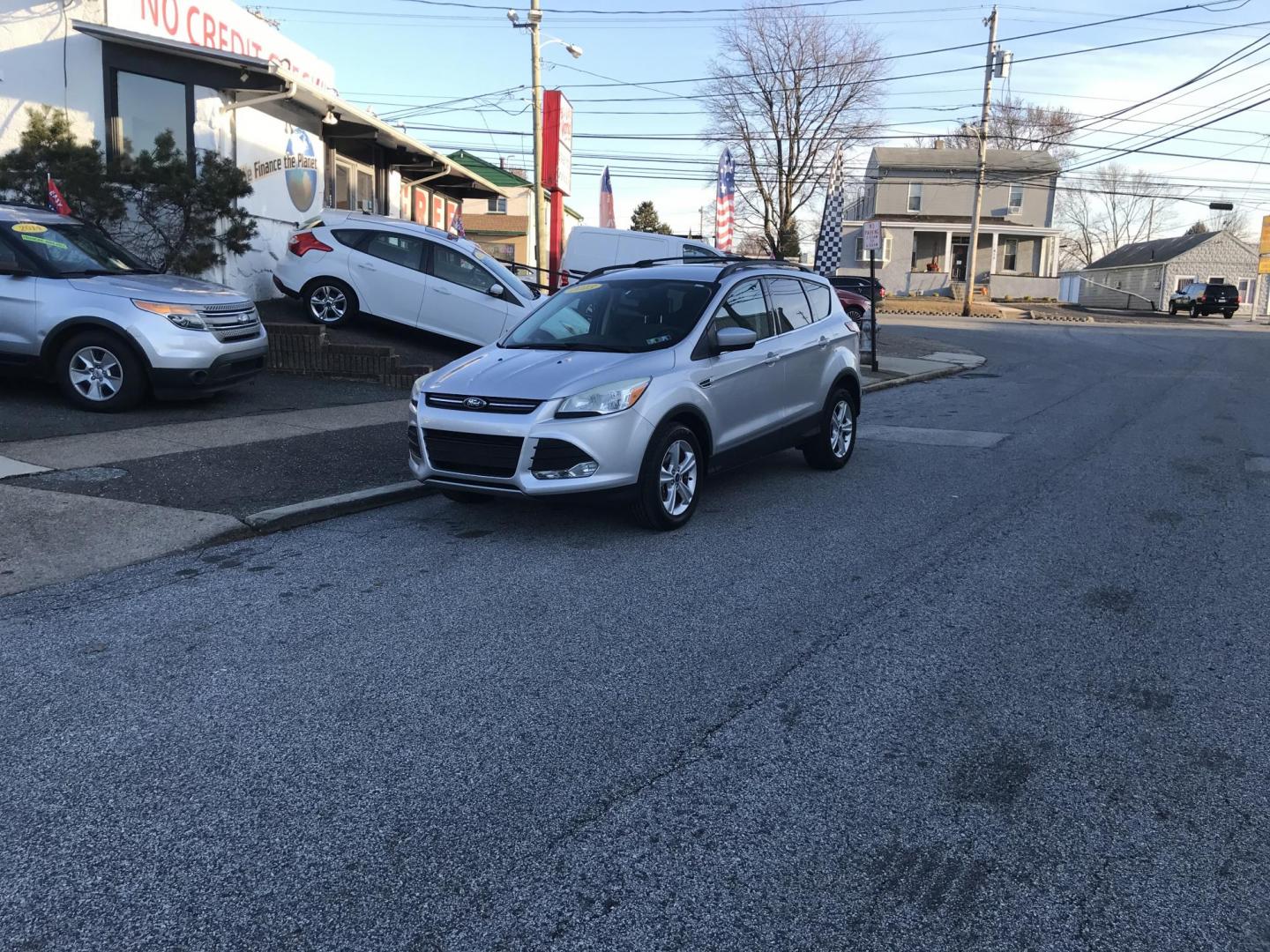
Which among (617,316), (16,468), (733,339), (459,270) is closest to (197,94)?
(459,270)

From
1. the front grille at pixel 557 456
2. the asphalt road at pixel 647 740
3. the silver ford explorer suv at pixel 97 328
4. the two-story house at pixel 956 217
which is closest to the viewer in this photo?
the asphalt road at pixel 647 740

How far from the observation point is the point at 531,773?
3.62m

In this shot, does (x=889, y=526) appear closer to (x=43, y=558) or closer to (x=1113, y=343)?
(x=43, y=558)

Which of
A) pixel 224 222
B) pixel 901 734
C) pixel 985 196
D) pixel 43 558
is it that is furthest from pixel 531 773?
pixel 985 196

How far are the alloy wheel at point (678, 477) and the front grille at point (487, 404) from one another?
0.97m

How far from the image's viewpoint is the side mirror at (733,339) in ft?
23.7

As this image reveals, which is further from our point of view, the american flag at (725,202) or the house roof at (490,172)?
the house roof at (490,172)

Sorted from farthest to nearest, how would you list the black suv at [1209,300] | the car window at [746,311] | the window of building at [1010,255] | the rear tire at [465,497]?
the window of building at [1010,255] < the black suv at [1209,300] < the car window at [746,311] < the rear tire at [465,497]

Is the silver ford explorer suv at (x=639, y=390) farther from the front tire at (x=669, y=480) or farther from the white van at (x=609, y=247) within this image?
the white van at (x=609, y=247)

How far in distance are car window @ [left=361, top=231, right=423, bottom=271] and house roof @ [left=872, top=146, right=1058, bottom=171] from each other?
4697 cm

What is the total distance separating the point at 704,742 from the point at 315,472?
5.36 m

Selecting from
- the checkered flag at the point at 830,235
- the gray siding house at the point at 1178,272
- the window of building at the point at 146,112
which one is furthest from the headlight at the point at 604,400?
the gray siding house at the point at 1178,272

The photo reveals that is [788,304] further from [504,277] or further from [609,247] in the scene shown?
[609,247]

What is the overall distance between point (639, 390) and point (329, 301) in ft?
30.9
